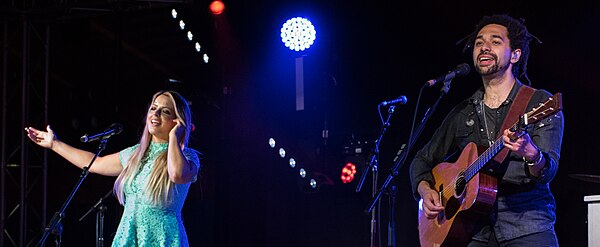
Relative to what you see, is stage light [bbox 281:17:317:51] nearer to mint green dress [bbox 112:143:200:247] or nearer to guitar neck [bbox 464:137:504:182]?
mint green dress [bbox 112:143:200:247]

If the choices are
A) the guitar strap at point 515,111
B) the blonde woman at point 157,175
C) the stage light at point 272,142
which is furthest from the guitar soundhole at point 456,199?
the stage light at point 272,142

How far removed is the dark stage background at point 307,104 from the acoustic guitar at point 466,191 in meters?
1.99

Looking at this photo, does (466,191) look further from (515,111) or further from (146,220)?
(146,220)

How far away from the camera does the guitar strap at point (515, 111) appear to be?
143 inches

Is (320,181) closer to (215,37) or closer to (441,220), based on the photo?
(215,37)

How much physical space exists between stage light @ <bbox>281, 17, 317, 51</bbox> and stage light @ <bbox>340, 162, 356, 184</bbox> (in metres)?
1.35

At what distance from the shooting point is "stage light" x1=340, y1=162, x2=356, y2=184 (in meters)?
7.89

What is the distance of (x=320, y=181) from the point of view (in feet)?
26.5

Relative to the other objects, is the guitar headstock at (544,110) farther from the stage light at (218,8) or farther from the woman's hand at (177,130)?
the stage light at (218,8)

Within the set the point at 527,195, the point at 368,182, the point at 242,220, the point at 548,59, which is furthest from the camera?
the point at 242,220

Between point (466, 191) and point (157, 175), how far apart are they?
2.12m

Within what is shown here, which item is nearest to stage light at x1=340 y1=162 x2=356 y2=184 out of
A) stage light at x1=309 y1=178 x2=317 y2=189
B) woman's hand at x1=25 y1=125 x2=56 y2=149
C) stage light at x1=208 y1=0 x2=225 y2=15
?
stage light at x1=309 y1=178 x2=317 y2=189

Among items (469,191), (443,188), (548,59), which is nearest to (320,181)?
(548,59)

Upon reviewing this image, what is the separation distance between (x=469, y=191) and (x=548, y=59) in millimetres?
2727
